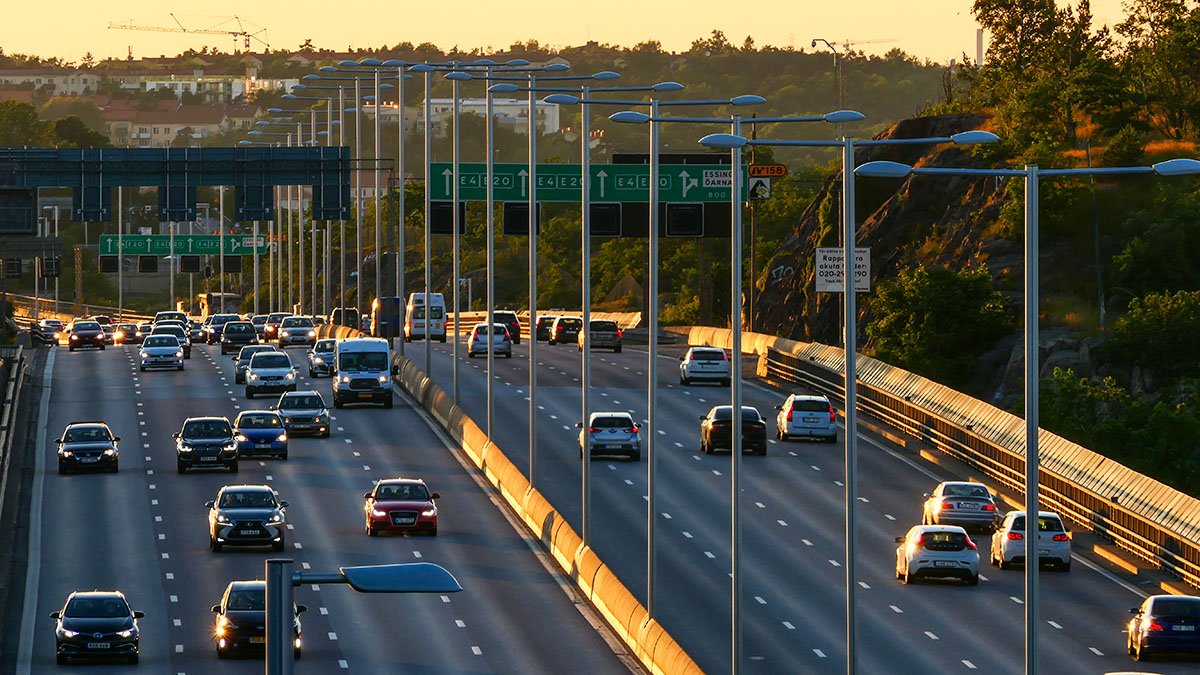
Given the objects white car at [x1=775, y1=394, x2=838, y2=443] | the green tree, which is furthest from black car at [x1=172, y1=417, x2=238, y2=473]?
the green tree

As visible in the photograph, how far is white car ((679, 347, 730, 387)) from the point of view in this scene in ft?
299

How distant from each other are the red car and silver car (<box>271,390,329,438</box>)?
17.2m

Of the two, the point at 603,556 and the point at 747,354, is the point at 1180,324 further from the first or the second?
the point at 603,556

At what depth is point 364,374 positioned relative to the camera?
82375mm

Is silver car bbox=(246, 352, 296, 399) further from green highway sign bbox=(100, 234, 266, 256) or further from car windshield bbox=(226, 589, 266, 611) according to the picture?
green highway sign bbox=(100, 234, 266, 256)

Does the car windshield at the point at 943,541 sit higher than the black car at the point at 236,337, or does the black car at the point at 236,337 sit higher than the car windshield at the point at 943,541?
the black car at the point at 236,337

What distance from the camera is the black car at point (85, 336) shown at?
368 ft

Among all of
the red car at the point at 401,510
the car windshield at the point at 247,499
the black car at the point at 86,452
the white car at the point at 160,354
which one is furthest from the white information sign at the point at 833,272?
the car windshield at the point at 247,499

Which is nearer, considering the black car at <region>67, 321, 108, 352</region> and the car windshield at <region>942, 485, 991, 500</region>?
the car windshield at <region>942, 485, 991, 500</region>

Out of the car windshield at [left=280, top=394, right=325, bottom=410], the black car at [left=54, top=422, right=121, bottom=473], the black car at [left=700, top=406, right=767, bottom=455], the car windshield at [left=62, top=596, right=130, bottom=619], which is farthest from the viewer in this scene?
the car windshield at [left=280, top=394, right=325, bottom=410]

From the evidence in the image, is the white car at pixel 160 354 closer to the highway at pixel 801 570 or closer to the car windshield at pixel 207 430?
the highway at pixel 801 570

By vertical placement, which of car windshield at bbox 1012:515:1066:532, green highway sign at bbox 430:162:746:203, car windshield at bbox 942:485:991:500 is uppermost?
green highway sign at bbox 430:162:746:203

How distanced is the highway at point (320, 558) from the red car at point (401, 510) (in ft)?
1.14

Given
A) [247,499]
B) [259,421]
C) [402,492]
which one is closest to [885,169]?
[247,499]
